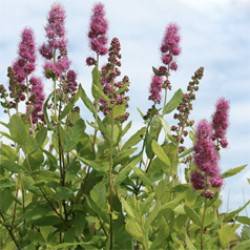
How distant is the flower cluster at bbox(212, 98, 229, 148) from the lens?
3.41m

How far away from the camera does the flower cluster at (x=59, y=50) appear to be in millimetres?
4309

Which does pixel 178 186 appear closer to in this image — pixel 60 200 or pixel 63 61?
pixel 60 200

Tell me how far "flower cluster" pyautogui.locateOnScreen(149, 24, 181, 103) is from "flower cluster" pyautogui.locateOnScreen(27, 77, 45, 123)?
2.44 ft

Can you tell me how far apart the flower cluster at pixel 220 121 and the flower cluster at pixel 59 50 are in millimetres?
1177

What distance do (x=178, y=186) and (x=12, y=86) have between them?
1.34 meters

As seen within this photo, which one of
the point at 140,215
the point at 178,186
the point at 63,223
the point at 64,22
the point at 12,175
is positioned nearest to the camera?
the point at 140,215

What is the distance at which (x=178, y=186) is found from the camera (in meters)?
3.89

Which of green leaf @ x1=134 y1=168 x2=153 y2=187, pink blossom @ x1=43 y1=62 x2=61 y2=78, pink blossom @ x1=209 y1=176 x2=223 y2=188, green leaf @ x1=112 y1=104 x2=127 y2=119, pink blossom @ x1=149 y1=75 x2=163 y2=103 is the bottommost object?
pink blossom @ x1=209 y1=176 x2=223 y2=188

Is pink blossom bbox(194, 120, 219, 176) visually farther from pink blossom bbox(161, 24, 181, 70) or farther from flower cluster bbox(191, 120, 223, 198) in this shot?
pink blossom bbox(161, 24, 181, 70)

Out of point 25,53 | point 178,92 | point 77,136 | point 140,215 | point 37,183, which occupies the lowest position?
point 140,215

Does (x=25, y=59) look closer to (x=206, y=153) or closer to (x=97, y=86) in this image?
(x=97, y=86)

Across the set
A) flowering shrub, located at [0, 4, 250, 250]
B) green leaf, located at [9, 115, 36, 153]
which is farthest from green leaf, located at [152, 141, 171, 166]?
green leaf, located at [9, 115, 36, 153]

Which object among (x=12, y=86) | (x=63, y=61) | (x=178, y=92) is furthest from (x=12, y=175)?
(x=178, y=92)

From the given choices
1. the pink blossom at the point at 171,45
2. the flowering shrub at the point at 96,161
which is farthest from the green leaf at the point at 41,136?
the pink blossom at the point at 171,45
